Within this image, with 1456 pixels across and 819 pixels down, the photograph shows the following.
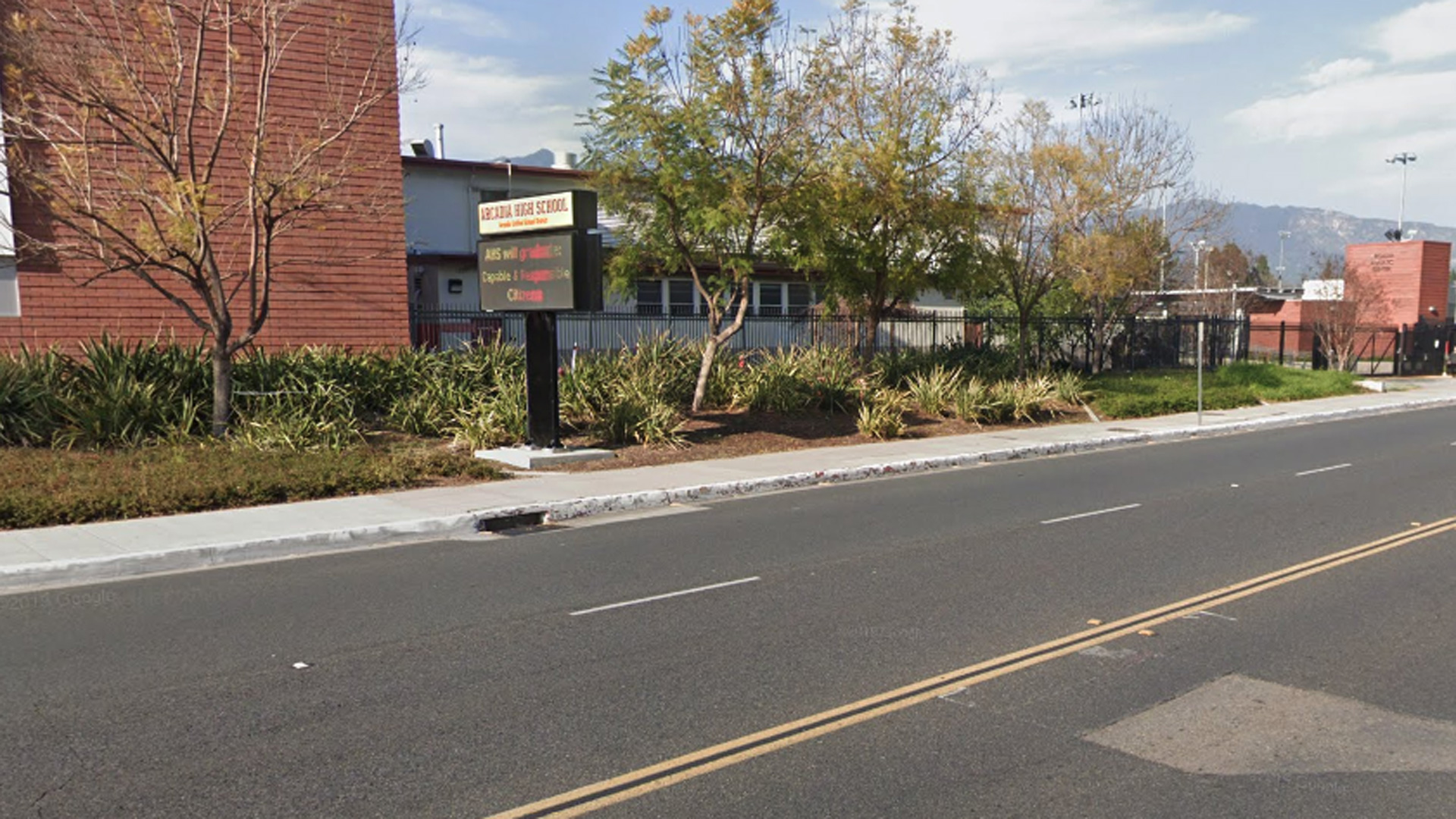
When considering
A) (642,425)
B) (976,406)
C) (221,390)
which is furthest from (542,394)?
(976,406)

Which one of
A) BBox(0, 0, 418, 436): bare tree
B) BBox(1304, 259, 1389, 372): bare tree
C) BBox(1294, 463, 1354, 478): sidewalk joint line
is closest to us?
BBox(0, 0, 418, 436): bare tree

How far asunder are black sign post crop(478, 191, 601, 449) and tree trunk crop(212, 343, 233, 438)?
372cm

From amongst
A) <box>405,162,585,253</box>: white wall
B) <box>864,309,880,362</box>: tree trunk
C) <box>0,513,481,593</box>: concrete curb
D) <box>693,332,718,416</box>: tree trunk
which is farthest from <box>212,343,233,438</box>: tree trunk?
<box>405,162,585,253</box>: white wall

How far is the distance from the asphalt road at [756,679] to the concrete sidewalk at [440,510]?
0.51 m

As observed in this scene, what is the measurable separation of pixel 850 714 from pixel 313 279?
55.0ft

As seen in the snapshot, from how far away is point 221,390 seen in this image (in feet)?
49.1

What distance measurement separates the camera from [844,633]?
6.94 metres

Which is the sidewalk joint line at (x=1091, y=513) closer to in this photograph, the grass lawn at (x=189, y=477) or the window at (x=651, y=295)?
the grass lawn at (x=189, y=477)

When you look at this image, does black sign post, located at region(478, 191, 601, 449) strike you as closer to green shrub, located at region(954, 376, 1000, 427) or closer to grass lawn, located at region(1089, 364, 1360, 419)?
green shrub, located at region(954, 376, 1000, 427)

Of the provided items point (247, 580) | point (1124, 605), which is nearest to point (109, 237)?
point (247, 580)

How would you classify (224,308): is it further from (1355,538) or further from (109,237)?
(1355,538)

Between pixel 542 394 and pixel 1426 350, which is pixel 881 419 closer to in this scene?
pixel 542 394

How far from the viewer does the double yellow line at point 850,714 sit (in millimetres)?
4504

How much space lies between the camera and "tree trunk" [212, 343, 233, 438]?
14883mm
